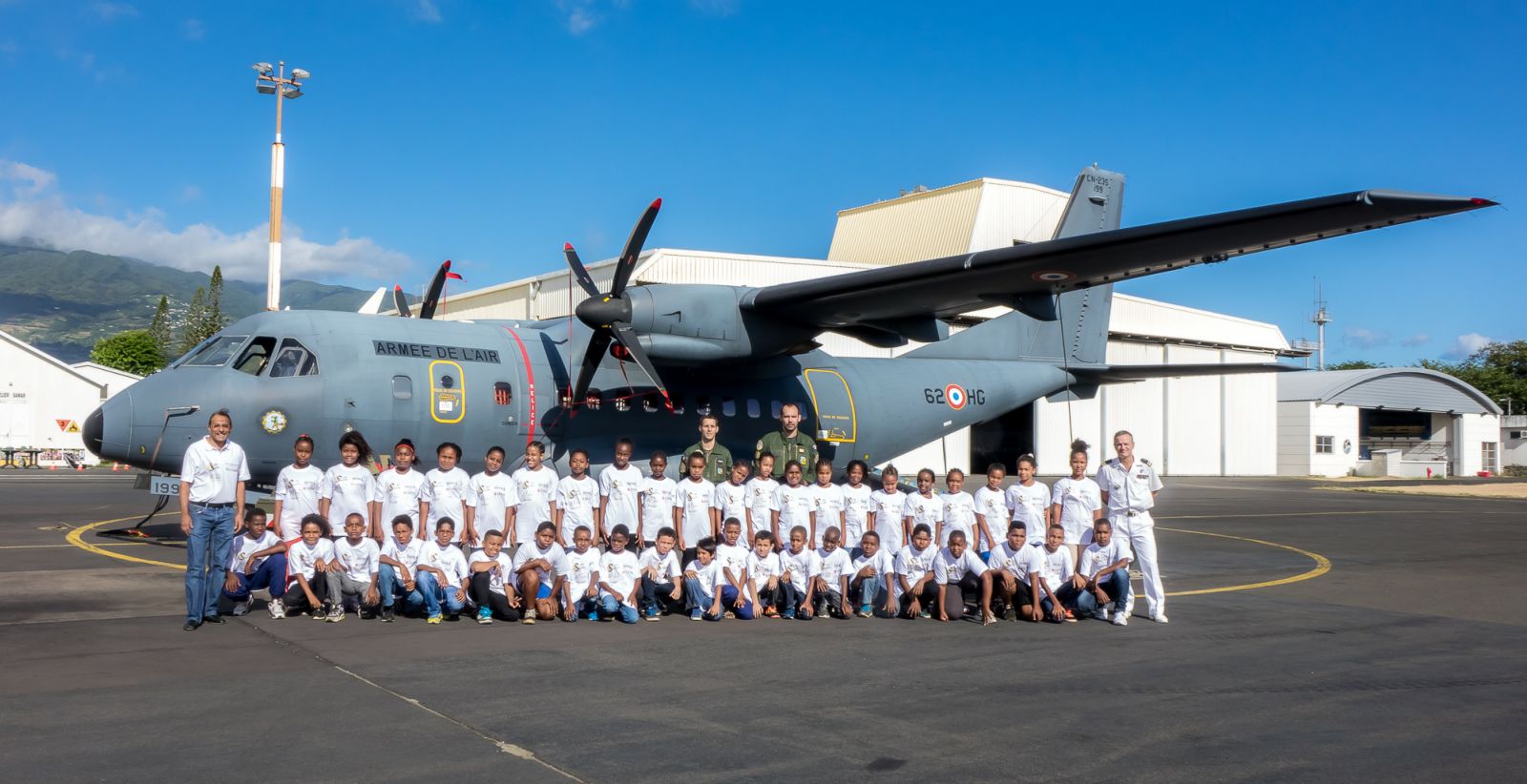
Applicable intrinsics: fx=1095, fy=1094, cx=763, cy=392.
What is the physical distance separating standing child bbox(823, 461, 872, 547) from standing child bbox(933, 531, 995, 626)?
3.65 feet

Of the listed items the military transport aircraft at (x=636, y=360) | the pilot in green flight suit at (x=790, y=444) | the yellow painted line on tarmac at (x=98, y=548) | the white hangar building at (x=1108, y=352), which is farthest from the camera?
the white hangar building at (x=1108, y=352)

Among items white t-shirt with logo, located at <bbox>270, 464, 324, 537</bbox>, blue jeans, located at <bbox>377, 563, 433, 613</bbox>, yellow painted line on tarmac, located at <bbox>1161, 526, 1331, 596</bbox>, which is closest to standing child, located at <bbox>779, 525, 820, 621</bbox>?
blue jeans, located at <bbox>377, 563, 433, 613</bbox>

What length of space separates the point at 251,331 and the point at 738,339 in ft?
20.6

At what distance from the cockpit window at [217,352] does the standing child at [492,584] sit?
5.37 meters

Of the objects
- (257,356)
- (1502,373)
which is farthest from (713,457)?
(1502,373)

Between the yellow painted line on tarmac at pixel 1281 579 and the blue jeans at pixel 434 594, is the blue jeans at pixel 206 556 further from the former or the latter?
the yellow painted line on tarmac at pixel 1281 579

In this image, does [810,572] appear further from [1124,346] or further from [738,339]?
[1124,346]

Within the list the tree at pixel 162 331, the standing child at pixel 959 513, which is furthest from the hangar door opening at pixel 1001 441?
the tree at pixel 162 331

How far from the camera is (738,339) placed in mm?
15453

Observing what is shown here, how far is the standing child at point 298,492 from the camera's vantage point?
10.4 metres

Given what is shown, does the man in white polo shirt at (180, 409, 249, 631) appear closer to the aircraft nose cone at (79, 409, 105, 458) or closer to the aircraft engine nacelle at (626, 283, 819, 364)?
the aircraft nose cone at (79, 409, 105, 458)

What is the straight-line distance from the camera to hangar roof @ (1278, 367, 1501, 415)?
5744cm

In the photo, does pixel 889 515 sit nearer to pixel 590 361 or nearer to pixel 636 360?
pixel 636 360

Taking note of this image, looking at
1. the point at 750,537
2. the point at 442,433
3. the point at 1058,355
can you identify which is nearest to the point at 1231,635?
the point at 750,537
